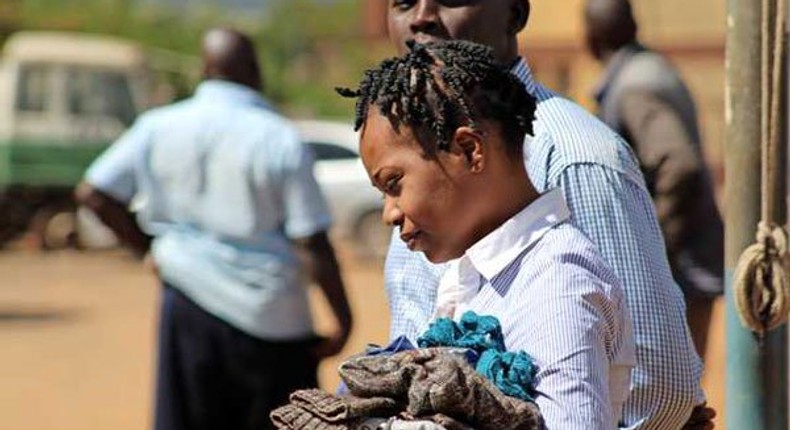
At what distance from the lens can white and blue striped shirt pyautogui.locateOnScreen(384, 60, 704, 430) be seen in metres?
3.30

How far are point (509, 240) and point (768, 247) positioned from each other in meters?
1.28

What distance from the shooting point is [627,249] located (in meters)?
3.31

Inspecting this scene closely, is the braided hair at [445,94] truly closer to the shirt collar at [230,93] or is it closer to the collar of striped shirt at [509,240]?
the collar of striped shirt at [509,240]

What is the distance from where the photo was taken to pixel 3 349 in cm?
1590

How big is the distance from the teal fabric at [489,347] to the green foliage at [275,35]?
134 ft

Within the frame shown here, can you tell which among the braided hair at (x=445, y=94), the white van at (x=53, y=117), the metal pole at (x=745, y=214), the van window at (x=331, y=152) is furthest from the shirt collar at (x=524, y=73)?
the white van at (x=53, y=117)

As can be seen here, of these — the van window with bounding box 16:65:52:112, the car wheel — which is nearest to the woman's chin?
the car wheel

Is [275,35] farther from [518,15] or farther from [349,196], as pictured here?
[518,15]

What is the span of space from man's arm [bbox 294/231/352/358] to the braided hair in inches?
164

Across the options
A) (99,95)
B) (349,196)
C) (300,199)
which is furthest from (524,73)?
(99,95)

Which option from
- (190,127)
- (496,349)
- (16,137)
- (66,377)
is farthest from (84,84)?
(496,349)

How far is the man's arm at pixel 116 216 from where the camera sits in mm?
7398

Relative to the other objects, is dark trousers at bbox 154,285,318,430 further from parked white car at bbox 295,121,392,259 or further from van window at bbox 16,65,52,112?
van window at bbox 16,65,52,112

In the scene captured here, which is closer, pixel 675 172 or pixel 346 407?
pixel 346 407
